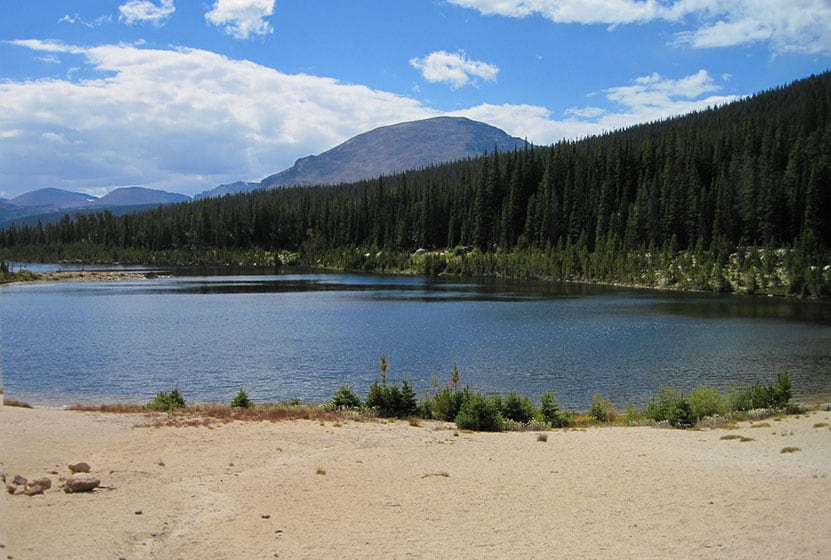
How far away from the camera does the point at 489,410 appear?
78.2 ft

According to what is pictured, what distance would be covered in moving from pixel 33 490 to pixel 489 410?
14.9m

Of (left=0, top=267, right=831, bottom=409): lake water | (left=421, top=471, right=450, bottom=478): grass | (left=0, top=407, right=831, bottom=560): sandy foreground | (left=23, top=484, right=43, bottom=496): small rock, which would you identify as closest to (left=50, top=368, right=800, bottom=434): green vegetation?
(left=0, top=407, right=831, bottom=560): sandy foreground

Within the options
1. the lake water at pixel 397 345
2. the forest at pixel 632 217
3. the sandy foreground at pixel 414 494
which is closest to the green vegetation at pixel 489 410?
the sandy foreground at pixel 414 494

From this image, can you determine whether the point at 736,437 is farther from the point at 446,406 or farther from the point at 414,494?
the point at 414,494

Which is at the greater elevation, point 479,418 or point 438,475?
point 438,475

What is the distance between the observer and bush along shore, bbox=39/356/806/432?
77.5ft

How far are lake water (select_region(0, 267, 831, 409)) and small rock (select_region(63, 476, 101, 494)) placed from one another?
16853 millimetres

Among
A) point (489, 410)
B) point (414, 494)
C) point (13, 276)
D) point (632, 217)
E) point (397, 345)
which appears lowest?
point (397, 345)

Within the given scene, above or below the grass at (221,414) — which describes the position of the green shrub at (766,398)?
above

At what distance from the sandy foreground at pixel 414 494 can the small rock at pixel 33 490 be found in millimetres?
227

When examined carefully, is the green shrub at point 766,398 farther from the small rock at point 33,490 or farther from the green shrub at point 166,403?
the small rock at point 33,490

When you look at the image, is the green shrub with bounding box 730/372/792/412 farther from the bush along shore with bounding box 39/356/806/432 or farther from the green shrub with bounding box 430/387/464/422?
the green shrub with bounding box 430/387/464/422

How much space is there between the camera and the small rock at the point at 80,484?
45.6 feet

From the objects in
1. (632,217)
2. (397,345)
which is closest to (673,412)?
(397,345)
